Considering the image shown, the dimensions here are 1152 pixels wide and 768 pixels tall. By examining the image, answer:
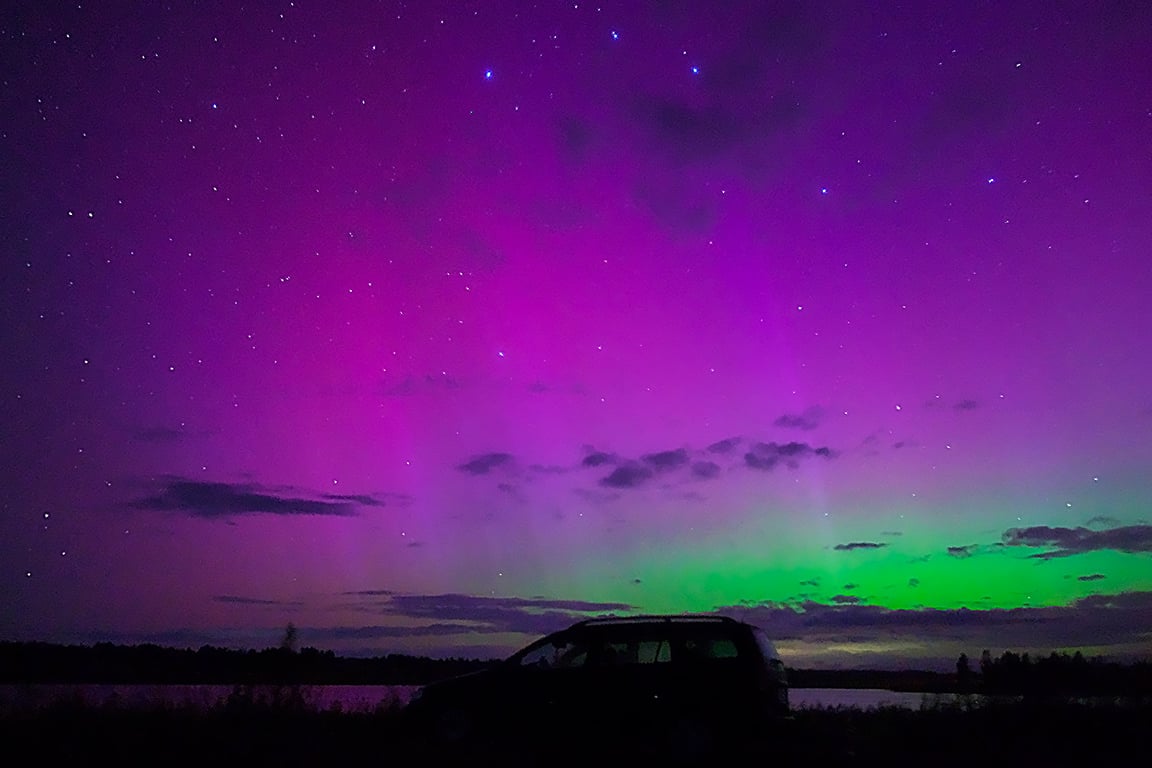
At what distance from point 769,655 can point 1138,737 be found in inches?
293

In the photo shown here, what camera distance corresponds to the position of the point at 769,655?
46.3ft

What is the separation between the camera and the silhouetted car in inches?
523

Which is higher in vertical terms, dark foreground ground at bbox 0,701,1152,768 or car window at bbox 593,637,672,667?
car window at bbox 593,637,672,667

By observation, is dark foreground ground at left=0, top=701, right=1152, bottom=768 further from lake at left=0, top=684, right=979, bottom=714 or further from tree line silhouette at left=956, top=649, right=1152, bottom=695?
tree line silhouette at left=956, top=649, right=1152, bottom=695

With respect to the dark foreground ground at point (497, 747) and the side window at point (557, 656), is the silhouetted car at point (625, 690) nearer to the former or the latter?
the side window at point (557, 656)

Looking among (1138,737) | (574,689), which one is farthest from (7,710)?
(1138,737)

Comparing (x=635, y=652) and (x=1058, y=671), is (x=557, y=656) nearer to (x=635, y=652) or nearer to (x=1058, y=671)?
(x=635, y=652)

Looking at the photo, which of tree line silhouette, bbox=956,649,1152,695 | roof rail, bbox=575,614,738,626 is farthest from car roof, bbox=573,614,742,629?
tree line silhouette, bbox=956,649,1152,695

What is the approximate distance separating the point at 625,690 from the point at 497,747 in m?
2.14

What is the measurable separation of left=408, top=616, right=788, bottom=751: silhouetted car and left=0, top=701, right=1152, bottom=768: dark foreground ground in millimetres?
250

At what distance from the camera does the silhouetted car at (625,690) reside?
13297 millimetres

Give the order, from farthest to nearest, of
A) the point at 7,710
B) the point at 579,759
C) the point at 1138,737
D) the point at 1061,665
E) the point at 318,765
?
1. the point at 1061,665
2. the point at 1138,737
3. the point at 7,710
4. the point at 579,759
5. the point at 318,765

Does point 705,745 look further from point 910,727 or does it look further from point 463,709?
point 910,727

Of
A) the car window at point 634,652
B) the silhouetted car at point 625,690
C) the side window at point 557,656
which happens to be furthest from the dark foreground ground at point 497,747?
the car window at point 634,652
